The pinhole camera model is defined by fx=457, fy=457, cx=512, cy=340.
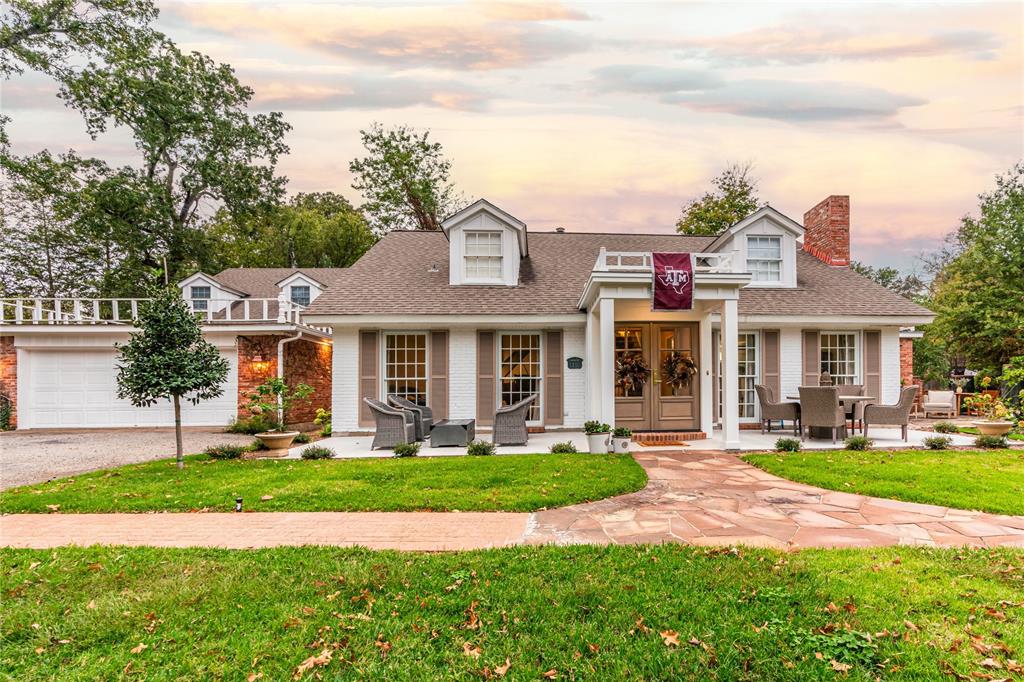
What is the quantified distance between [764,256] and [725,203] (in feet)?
43.9

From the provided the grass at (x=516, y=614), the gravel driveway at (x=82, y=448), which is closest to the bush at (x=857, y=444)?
the grass at (x=516, y=614)

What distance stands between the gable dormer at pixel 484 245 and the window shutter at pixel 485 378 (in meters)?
1.89

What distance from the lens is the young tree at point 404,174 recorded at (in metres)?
26.3

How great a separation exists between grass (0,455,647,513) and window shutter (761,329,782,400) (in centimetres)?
643

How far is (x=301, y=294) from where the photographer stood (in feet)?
62.0

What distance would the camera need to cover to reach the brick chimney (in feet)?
44.5

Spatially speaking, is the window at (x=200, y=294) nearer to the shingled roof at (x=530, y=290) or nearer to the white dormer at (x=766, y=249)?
the shingled roof at (x=530, y=290)

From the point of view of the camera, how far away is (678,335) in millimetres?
11320

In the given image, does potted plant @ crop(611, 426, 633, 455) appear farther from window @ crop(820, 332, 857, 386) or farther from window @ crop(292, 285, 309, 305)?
window @ crop(292, 285, 309, 305)

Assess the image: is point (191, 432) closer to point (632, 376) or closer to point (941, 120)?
point (632, 376)

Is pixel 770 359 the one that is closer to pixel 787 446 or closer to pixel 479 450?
pixel 787 446

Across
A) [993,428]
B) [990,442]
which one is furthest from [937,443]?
[993,428]

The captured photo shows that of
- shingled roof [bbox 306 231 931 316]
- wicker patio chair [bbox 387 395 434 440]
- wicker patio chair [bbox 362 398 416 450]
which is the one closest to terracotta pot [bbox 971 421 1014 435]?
shingled roof [bbox 306 231 931 316]

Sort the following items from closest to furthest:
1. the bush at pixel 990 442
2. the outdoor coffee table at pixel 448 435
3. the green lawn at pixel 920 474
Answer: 1. the green lawn at pixel 920 474
2. the bush at pixel 990 442
3. the outdoor coffee table at pixel 448 435
